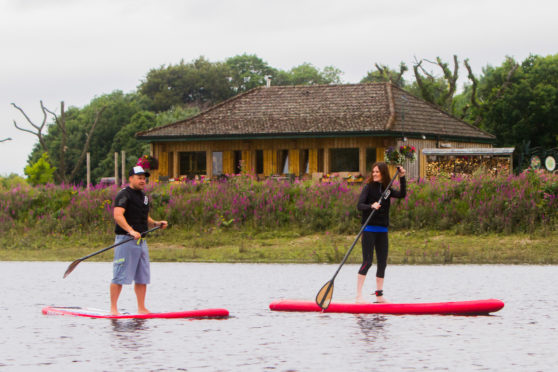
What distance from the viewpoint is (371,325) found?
11.2 metres

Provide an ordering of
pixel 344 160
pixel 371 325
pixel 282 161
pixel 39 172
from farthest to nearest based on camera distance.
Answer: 1. pixel 39 172
2. pixel 282 161
3. pixel 344 160
4. pixel 371 325

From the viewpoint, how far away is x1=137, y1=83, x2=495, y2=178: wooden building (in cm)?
4153

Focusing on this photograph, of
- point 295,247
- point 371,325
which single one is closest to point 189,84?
point 295,247

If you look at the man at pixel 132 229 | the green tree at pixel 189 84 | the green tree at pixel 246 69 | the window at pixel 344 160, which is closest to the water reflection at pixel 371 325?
the man at pixel 132 229

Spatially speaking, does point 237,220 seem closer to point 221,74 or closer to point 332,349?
point 332,349

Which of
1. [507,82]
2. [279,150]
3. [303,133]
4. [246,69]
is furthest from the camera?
[246,69]

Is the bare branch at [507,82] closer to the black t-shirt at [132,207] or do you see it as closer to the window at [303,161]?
the window at [303,161]

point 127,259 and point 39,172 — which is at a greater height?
point 39,172

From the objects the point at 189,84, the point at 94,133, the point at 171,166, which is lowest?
the point at 171,166

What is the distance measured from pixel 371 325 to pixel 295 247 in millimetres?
13953

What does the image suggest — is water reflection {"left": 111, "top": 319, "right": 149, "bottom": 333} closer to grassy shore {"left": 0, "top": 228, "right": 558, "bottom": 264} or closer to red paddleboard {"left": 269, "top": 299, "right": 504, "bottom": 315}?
red paddleboard {"left": 269, "top": 299, "right": 504, "bottom": 315}

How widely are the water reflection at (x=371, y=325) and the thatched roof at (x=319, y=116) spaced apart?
92.8ft

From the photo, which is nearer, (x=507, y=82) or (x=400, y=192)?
(x=400, y=192)

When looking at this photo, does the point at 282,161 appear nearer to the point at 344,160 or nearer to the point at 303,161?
the point at 303,161
